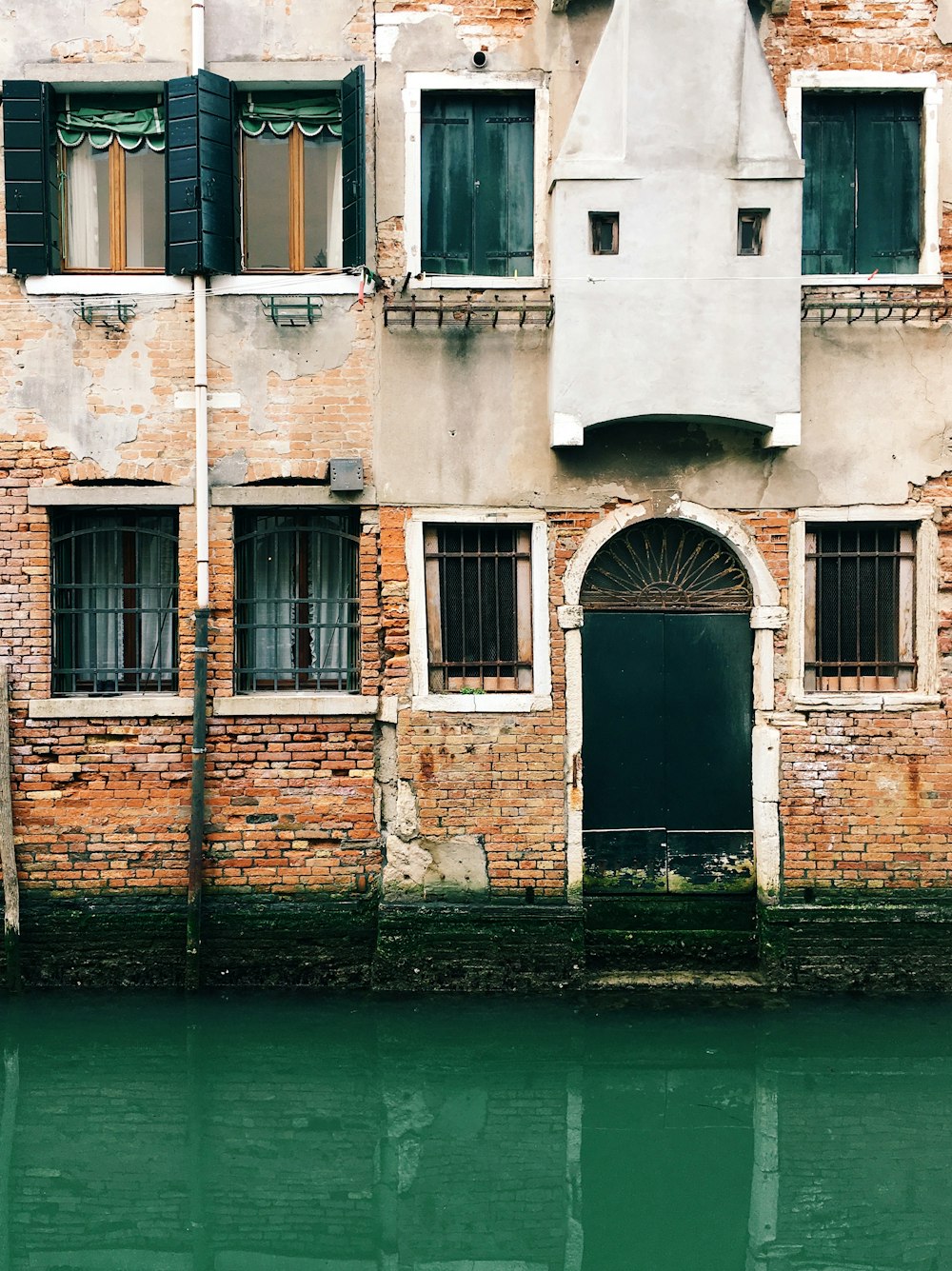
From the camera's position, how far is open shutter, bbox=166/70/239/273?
7.92 m

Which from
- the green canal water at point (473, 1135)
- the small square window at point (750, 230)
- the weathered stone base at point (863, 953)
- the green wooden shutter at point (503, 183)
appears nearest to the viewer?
the green canal water at point (473, 1135)

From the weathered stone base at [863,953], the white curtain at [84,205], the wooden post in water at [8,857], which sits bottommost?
the weathered stone base at [863,953]

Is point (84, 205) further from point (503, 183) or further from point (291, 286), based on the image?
point (503, 183)

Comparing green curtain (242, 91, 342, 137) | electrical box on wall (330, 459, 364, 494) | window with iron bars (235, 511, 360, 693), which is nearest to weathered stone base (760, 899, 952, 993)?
window with iron bars (235, 511, 360, 693)

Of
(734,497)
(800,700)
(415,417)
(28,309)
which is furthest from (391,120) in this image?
(800,700)

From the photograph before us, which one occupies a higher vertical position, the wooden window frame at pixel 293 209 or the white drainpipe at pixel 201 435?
the wooden window frame at pixel 293 209

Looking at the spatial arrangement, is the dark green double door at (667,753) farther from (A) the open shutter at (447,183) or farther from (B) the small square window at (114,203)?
(B) the small square window at (114,203)

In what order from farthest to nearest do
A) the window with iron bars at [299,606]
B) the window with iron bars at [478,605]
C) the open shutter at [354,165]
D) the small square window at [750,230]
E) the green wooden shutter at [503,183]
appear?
the window with iron bars at [299,606]
the window with iron bars at [478,605]
the green wooden shutter at [503,183]
the open shutter at [354,165]
the small square window at [750,230]

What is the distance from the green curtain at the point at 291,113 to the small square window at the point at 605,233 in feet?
6.32

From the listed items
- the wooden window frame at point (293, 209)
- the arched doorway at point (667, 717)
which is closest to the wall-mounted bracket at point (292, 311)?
the wooden window frame at point (293, 209)

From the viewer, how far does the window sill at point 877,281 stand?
809 centimetres

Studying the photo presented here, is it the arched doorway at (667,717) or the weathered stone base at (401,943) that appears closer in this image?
the weathered stone base at (401,943)

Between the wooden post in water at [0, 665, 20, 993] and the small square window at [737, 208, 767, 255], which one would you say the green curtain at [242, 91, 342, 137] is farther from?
the wooden post in water at [0, 665, 20, 993]

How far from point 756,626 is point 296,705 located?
318cm
